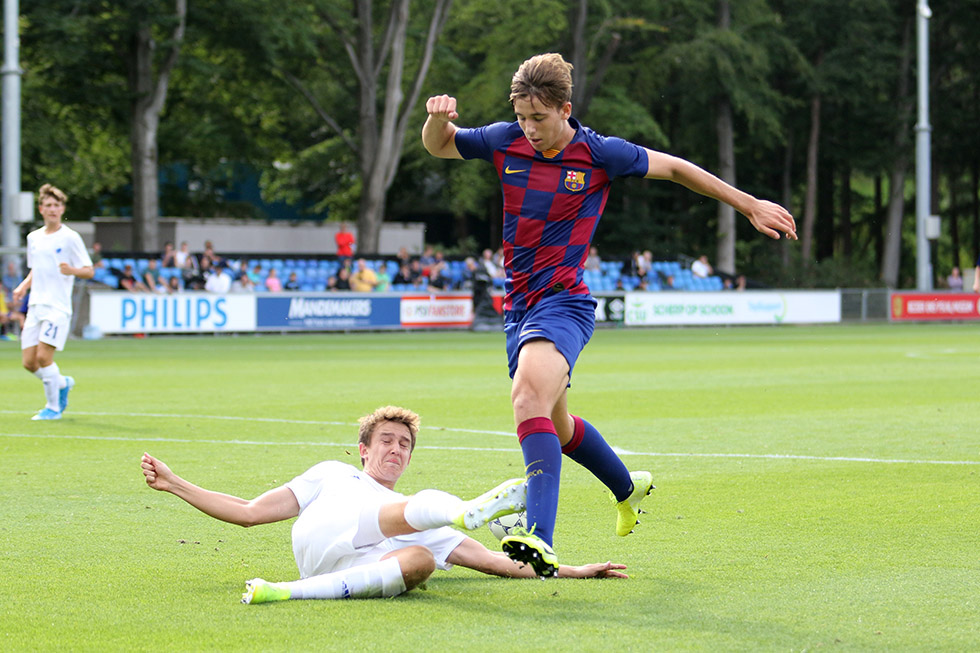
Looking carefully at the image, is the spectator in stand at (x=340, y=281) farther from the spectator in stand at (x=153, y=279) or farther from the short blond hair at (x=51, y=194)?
the short blond hair at (x=51, y=194)

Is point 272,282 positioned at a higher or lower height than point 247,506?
higher

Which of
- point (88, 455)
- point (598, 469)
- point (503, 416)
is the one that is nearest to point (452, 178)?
point (503, 416)

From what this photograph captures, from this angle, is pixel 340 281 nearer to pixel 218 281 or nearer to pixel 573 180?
pixel 218 281

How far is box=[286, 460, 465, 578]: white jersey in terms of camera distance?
500 cm

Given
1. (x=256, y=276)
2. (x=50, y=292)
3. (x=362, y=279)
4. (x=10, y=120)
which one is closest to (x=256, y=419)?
(x=50, y=292)

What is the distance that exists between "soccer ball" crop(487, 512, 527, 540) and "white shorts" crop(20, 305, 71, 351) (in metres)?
7.86

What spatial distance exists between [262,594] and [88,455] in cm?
529

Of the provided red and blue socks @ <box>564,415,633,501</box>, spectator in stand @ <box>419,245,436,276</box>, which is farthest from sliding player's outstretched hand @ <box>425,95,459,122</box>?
spectator in stand @ <box>419,245,436,276</box>

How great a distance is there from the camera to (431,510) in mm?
4785

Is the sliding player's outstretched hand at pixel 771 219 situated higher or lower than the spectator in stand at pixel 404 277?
lower

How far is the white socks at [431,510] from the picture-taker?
187 inches

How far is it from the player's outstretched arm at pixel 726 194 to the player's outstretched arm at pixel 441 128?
34.1 inches

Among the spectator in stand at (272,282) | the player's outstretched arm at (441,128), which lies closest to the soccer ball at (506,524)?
the player's outstretched arm at (441,128)

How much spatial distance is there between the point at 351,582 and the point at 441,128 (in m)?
1.99
